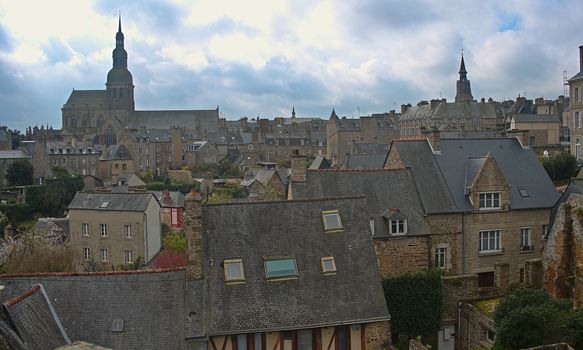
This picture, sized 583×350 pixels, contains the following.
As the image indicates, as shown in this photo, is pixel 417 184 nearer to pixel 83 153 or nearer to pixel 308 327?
pixel 308 327

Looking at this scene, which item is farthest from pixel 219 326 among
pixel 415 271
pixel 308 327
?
pixel 415 271

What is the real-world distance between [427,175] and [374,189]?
3286mm

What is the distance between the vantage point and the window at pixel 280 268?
17781 millimetres

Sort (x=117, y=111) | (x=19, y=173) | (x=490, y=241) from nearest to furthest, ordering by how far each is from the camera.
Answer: (x=490, y=241) → (x=19, y=173) → (x=117, y=111)

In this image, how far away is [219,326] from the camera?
16625 millimetres

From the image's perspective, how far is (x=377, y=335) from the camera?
58.3ft

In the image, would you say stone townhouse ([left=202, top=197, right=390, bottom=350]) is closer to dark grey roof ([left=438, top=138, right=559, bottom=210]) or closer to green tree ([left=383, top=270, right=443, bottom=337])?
green tree ([left=383, top=270, right=443, bottom=337])

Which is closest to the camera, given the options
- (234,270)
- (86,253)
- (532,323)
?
(532,323)

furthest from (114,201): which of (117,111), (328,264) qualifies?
(117,111)

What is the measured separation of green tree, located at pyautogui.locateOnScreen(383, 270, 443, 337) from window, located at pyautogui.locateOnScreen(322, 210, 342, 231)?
3799 mm

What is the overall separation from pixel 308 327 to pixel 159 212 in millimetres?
29692

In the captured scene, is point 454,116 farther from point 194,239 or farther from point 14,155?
point 194,239

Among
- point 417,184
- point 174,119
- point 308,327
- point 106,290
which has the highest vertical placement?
point 174,119

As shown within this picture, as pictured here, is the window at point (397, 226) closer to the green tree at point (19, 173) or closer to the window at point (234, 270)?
the window at point (234, 270)
